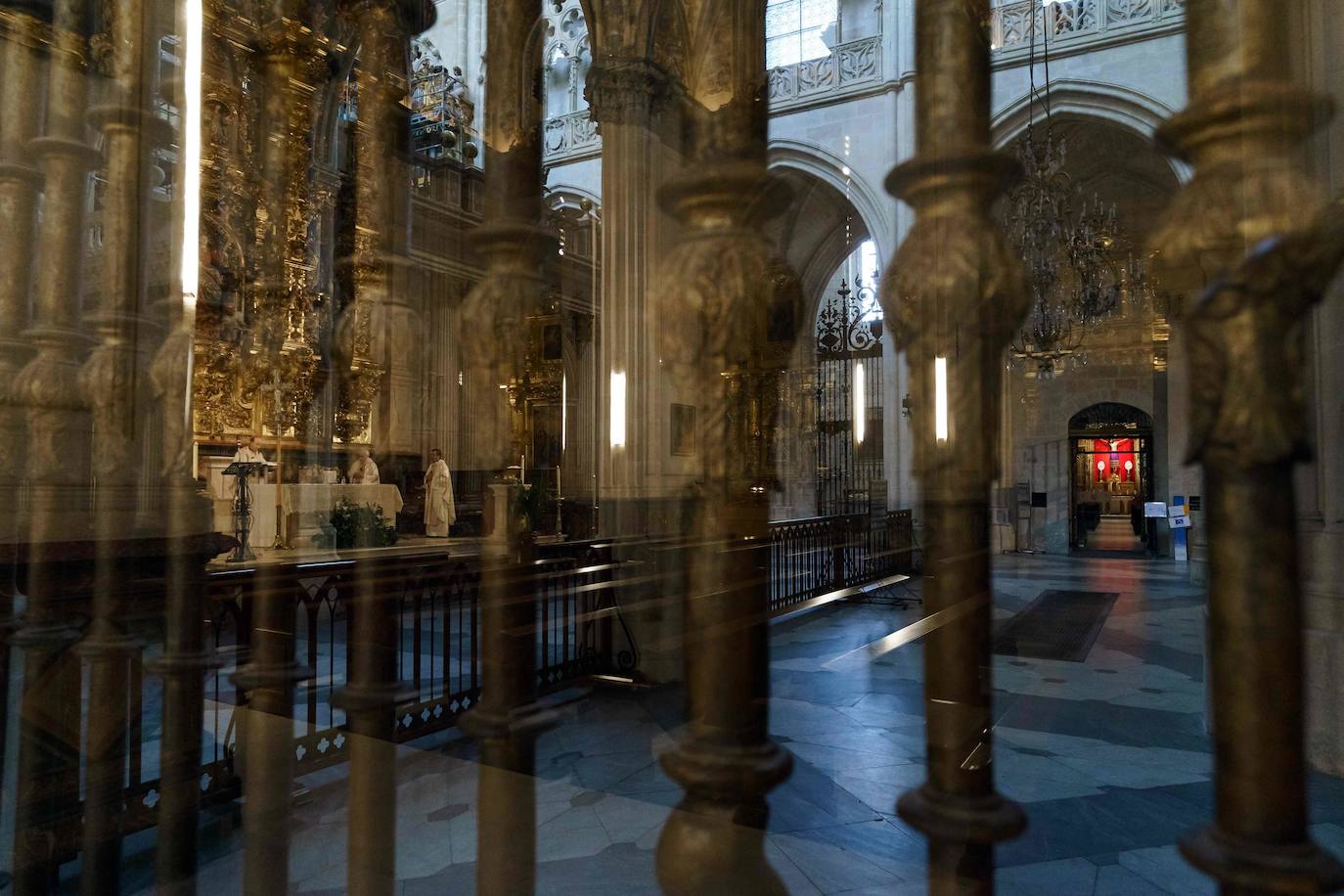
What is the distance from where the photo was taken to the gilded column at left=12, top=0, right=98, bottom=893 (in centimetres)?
183

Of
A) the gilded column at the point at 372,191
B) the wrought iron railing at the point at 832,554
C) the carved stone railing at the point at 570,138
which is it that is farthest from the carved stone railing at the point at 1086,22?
the gilded column at the point at 372,191

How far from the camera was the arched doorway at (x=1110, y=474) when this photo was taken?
15.6 meters

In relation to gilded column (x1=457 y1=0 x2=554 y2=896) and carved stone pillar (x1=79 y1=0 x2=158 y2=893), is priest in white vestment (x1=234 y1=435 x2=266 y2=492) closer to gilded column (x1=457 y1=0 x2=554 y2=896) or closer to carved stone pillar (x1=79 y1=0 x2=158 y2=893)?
carved stone pillar (x1=79 y1=0 x2=158 y2=893)

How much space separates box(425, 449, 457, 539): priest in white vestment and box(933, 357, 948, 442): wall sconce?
591 cm

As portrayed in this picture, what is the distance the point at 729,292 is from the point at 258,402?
958 centimetres

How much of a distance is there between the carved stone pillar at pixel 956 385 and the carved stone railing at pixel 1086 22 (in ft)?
35.8

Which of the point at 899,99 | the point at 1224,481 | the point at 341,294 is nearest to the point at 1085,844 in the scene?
the point at 1224,481

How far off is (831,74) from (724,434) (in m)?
12.9

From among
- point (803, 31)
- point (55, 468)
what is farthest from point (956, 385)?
point (803, 31)

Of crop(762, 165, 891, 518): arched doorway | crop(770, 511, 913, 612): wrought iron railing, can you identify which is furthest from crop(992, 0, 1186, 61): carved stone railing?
crop(770, 511, 913, 612): wrought iron railing

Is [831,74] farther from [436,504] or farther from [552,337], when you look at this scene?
[436,504]

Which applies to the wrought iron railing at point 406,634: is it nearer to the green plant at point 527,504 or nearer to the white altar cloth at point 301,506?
the green plant at point 527,504

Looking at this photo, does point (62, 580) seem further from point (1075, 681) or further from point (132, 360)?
point (1075, 681)

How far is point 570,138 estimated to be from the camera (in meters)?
13.0
